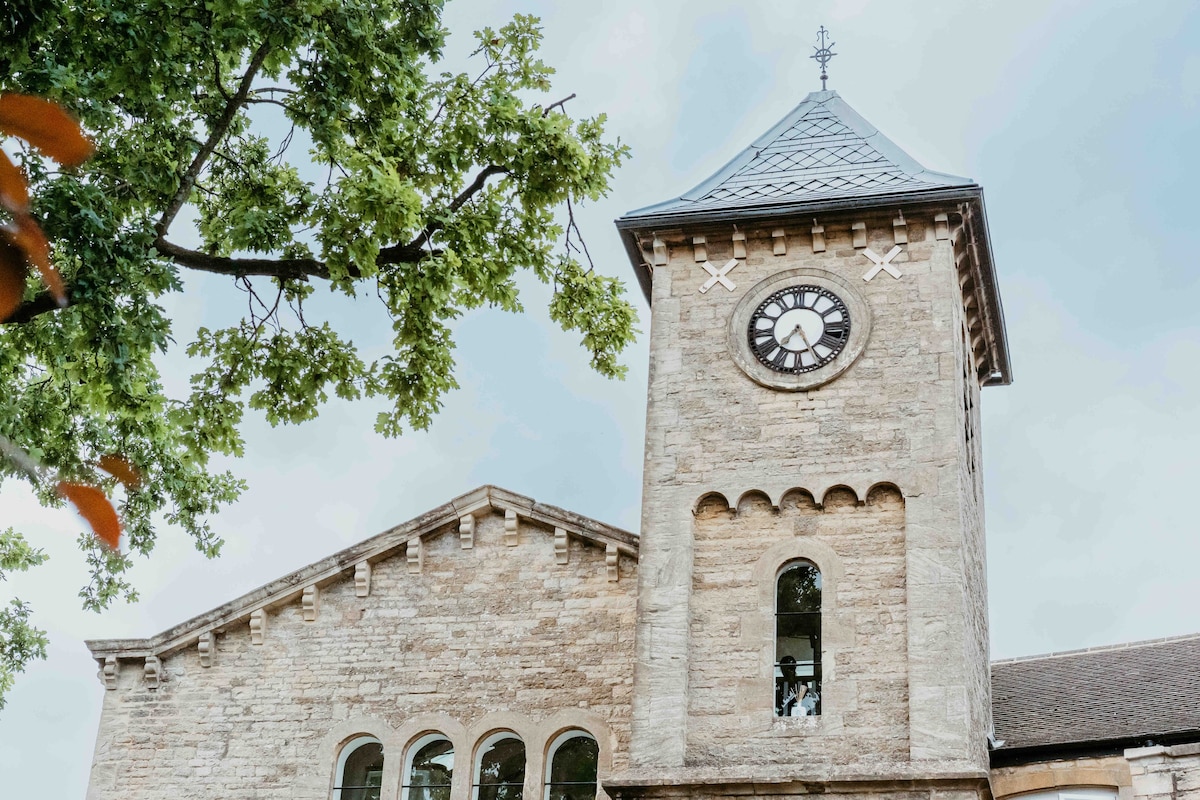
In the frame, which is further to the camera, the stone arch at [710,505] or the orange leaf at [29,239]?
the stone arch at [710,505]

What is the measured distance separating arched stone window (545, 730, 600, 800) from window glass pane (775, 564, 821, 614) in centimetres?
265

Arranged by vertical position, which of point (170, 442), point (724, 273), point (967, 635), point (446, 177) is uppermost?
point (724, 273)

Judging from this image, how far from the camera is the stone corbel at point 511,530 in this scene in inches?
670

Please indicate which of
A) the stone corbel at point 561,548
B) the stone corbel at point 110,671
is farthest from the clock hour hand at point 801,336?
the stone corbel at point 110,671

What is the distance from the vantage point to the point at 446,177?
12.6 m

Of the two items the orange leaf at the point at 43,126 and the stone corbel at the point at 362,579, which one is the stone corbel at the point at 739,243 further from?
the orange leaf at the point at 43,126

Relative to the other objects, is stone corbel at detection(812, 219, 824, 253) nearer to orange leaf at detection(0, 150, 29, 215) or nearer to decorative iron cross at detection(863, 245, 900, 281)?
decorative iron cross at detection(863, 245, 900, 281)

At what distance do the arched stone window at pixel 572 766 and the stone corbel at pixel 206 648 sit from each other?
4.31 meters

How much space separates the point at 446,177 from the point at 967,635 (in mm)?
6880

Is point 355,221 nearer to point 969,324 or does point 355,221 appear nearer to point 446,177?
point 446,177

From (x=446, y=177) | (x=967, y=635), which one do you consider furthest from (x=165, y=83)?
(x=967, y=635)

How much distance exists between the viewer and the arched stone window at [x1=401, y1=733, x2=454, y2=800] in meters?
16.1

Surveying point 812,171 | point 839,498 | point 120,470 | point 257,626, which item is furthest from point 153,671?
point 120,470

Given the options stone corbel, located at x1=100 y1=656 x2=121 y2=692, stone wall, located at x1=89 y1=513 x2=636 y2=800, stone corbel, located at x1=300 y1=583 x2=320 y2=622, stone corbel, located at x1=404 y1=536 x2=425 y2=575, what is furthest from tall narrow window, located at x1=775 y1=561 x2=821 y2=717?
stone corbel, located at x1=100 y1=656 x2=121 y2=692
